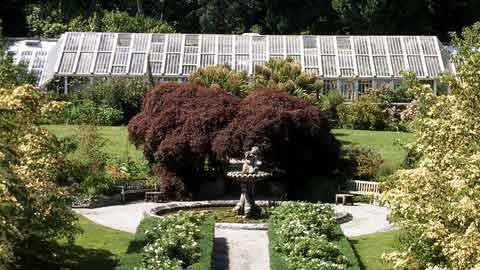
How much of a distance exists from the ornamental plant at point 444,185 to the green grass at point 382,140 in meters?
14.1

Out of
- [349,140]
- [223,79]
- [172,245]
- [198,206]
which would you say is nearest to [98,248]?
[172,245]

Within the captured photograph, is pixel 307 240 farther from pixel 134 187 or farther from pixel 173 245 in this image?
pixel 134 187

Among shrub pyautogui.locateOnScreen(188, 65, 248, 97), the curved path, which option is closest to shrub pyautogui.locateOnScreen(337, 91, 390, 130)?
shrub pyautogui.locateOnScreen(188, 65, 248, 97)

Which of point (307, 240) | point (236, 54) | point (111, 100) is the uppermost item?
point (236, 54)

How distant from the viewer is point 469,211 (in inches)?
516

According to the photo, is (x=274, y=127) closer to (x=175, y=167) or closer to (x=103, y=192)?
(x=175, y=167)

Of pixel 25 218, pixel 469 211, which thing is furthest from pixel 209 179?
pixel 469 211

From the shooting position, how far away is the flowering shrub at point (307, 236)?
1841cm

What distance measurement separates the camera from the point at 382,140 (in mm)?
35625

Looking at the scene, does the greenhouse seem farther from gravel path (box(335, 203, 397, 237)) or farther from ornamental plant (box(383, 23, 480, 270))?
ornamental plant (box(383, 23, 480, 270))

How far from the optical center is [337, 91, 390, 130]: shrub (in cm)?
3906

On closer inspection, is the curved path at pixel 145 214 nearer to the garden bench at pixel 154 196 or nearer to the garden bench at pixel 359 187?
the garden bench at pixel 154 196

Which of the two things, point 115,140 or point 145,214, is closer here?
point 145,214

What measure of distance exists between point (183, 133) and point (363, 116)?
1252cm
